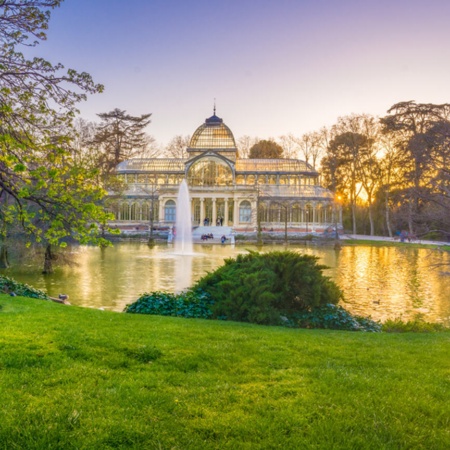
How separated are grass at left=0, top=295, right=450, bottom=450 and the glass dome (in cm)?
5291

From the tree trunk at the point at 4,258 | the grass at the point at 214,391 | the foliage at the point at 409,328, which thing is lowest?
the foliage at the point at 409,328

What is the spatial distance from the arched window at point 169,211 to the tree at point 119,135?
39.0 feet

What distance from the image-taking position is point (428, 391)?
4.16 meters

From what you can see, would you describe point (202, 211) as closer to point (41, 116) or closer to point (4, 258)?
point (4, 258)

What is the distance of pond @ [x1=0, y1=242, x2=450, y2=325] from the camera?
12.5 meters

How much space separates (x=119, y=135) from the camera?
61.9 m

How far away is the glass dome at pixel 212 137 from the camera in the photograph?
57.9m

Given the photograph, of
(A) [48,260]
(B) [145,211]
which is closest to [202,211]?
(B) [145,211]

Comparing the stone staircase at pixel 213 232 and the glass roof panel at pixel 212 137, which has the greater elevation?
the glass roof panel at pixel 212 137

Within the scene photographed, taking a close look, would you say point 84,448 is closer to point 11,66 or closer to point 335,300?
point 11,66

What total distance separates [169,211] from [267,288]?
44360 millimetres

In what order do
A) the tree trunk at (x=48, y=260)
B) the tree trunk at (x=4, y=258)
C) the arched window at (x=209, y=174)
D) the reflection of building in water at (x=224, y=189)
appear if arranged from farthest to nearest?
the arched window at (x=209, y=174)
the reflection of building in water at (x=224, y=189)
the tree trunk at (x=4, y=258)
the tree trunk at (x=48, y=260)

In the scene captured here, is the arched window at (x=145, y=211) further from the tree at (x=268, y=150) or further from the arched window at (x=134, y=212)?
the tree at (x=268, y=150)

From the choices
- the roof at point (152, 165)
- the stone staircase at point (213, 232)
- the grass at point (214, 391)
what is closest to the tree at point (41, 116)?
the grass at point (214, 391)
